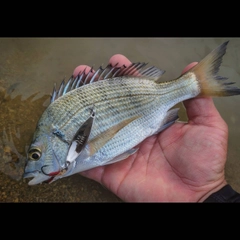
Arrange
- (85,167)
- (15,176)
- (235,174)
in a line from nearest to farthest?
(85,167)
(15,176)
(235,174)

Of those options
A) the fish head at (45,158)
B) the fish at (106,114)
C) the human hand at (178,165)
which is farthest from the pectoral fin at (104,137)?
the human hand at (178,165)

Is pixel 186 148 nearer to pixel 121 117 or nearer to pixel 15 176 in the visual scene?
pixel 121 117

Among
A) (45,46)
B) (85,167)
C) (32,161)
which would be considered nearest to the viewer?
(32,161)

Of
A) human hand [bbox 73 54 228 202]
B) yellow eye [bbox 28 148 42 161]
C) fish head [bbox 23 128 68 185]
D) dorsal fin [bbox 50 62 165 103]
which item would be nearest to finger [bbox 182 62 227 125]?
human hand [bbox 73 54 228 202]

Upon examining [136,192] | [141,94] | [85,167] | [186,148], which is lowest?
[136,192]

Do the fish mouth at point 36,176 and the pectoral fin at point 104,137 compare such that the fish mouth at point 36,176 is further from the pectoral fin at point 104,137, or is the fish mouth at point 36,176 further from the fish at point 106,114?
the pectoral fin at point 104,137

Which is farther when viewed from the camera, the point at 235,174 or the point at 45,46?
the point at 45,46

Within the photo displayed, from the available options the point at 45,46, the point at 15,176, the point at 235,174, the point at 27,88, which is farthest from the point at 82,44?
the point at 235,174

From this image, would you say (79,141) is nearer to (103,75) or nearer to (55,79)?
(103,75)
